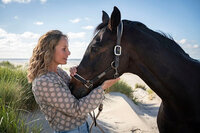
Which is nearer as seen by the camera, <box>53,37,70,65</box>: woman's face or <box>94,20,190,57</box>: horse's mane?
<box>94,20,190,57</box>: horse's mane

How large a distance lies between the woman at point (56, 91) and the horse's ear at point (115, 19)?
2.08 ft

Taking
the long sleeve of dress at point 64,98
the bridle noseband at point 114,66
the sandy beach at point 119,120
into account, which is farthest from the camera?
the sandy beach at point 119,120

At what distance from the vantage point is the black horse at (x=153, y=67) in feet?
5.71

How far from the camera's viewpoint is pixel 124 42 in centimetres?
181

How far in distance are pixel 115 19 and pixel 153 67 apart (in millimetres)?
705

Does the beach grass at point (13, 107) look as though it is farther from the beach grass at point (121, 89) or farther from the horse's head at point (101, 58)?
the beach grass at point (121, 89)

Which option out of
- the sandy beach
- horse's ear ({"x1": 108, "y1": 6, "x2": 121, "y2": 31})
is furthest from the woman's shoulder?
the sandy beach

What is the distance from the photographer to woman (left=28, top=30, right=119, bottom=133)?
5.45 ft

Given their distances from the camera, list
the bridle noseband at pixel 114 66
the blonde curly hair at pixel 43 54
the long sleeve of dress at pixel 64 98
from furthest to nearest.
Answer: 1. the blonde curly hair at pixel 43 54
2. the bridle noseband at pixel 114 66
3. the long sleeve of dress at pixel 64 98

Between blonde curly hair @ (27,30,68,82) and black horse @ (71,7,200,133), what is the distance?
440 millimetres

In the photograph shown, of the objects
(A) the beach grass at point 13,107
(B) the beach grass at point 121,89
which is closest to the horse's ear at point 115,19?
(A) the beach grass at point 13,107

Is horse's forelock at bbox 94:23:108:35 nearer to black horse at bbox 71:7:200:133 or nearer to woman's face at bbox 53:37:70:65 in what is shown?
black horse at bbox 71:7:200:133

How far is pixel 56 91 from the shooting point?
168 centimetres

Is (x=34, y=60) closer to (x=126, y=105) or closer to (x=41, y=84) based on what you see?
(x=41, y=84)
